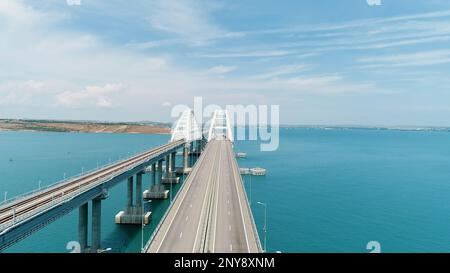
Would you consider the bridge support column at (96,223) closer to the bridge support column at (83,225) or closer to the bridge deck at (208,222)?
the bridge support column at (83,225)

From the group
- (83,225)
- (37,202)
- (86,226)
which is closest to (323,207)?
(86,226)

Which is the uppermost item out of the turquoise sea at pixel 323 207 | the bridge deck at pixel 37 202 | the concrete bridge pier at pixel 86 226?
the bridge deck at pixel 37 202

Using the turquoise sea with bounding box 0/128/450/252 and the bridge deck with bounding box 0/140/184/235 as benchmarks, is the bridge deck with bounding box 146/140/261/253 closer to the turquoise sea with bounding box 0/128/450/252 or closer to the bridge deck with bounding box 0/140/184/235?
the turquoise sea with bounding box 0/128/450/252

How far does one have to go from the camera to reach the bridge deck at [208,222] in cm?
3072

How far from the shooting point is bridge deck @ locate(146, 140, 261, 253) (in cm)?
3072

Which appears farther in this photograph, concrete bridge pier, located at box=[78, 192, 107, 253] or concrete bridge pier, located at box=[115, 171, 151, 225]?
concrete bridge pier, located at box=[115, 171, 151, 225]

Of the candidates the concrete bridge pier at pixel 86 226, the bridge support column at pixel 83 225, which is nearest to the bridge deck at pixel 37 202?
the concrete bridge pier at pixel 86 226

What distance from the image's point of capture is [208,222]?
3772cm

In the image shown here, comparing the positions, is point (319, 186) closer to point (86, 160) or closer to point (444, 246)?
point (444, 246)

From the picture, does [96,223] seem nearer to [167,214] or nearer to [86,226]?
[86,226]

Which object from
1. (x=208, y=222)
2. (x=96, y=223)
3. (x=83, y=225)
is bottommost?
(x=96, y=223)

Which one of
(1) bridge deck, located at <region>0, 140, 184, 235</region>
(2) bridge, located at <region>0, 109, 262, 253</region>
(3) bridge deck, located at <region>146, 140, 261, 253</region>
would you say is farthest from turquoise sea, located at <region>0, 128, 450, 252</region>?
(1) bridge deck, located at <region>0, 140, 184, 235</region>
